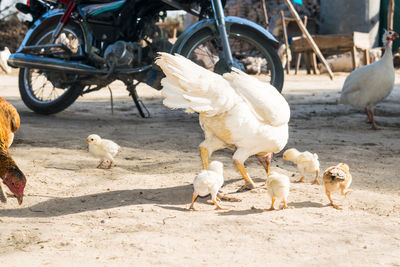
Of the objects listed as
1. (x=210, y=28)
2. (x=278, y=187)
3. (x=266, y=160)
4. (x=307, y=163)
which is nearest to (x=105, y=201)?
(x=278, y=187)

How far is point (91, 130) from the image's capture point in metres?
6.07

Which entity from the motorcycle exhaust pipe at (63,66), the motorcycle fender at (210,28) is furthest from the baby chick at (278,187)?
the motorcycle exhaust pipe at (63,66)

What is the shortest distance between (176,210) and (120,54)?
3512 millimetres

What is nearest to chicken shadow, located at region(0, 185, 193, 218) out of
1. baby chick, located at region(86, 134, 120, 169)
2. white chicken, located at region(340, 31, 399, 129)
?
baby chick, located at region(86, 134, 120, 169)

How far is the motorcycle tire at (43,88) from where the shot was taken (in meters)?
6.92

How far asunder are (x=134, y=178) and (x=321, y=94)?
23.0 feet

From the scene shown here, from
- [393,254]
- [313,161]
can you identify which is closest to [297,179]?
[313,161]

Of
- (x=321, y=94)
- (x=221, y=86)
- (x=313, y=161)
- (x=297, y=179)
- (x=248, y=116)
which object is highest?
(x=221, y=86)

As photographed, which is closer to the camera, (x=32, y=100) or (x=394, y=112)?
(x=32, y=100)

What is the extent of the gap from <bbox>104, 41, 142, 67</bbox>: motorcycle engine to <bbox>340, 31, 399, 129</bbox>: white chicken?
10.00 ft

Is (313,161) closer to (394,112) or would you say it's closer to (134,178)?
(134,178)

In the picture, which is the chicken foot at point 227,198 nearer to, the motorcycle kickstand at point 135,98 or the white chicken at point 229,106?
the white chicken at point 229,106

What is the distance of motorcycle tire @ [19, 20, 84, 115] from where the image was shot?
692 centimetres

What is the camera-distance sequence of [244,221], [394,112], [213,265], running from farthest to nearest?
1. [394,112]
2. [244,221]
3. [213,265]
